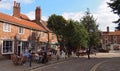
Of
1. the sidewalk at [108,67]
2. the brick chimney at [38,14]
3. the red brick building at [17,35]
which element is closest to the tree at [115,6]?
the sidewalk at [108,67]

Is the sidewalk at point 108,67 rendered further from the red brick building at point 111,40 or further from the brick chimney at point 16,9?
the red brick building at point 111,40

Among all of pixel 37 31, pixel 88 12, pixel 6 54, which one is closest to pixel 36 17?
pixel 37 31

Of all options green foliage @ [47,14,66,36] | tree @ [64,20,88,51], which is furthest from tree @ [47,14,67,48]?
tree @ [64,20,88,51]

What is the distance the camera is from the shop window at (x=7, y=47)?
3868 centimetres

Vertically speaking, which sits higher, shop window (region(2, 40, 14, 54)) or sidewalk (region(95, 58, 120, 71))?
shop window (region(2, 40, 14, 54))

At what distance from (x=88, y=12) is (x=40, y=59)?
4215 cm

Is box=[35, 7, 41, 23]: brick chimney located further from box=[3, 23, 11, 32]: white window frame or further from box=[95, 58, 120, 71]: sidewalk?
box=[95, 58, 120, 71]: sidewalk

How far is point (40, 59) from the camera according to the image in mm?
33688

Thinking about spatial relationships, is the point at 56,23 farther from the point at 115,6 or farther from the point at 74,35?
the point at 115,6

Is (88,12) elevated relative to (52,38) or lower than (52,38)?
elevated

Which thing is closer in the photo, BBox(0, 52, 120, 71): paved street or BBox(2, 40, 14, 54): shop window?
BBox(0, 52, 120, 71): paved street

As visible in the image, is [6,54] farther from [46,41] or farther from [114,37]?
[114,37]

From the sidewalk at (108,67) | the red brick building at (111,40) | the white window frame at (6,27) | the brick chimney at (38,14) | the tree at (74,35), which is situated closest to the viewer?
the sidewalk at (108,67)

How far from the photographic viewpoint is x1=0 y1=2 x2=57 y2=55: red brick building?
38969 millimetres
